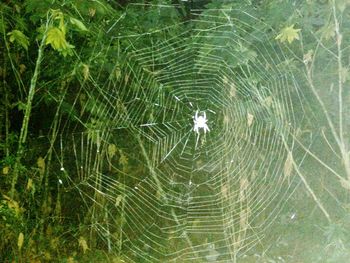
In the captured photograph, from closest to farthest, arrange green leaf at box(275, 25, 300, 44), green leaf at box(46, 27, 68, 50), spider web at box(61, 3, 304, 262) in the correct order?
green leaf at box(46, 27, 68, 50), green leaf at box(275, 25, 300, 44), spider web at box(61, 3, 304, 262)

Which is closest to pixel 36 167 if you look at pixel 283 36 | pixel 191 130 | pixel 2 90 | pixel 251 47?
pixel 2 90

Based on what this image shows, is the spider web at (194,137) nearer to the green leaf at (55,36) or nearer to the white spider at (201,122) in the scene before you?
the white spider at (201,122)

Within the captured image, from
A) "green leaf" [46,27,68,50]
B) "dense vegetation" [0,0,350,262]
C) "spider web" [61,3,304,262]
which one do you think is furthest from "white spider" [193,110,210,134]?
"green leaf" [46,27,68,50]

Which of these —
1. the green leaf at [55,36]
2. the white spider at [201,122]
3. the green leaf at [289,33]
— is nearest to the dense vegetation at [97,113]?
the green leaf at [289,33]

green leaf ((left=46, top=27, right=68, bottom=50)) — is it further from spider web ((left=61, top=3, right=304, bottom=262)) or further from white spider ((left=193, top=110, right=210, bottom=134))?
white spider ((left=193, top=110, right=210, bottom=134))

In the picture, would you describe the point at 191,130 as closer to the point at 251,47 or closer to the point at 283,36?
the point at 251,47

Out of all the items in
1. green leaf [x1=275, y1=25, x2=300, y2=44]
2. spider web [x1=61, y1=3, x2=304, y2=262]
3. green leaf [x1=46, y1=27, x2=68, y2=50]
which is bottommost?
spider web [x1=61, y1=3, x2=304, y2=262]
